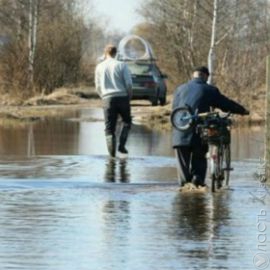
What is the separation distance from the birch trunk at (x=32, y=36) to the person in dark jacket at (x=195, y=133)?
1127 inches

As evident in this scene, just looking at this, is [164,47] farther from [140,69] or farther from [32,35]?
[140,69]

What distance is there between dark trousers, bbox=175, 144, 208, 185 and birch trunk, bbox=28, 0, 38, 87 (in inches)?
1137

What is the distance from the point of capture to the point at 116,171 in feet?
50.8

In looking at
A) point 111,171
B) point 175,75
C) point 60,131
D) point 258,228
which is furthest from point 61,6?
point 258,228

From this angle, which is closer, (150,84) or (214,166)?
(214,166)

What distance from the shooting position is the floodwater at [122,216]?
8727 millimetres

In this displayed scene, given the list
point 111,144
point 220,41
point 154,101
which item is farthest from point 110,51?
point 154,101

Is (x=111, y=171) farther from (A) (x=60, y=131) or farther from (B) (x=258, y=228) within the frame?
(A) (x=60, y=131)

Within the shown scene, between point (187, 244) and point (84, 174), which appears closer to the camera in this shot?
point (187, 244)

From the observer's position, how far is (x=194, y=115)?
1310cm

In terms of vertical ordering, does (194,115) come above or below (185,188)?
above

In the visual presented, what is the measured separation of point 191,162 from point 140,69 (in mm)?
26881

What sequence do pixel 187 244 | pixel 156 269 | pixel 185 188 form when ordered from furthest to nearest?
pixel 185 188 < pixel 187 244 < pixel 156 269

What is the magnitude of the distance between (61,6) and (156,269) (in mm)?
48874
